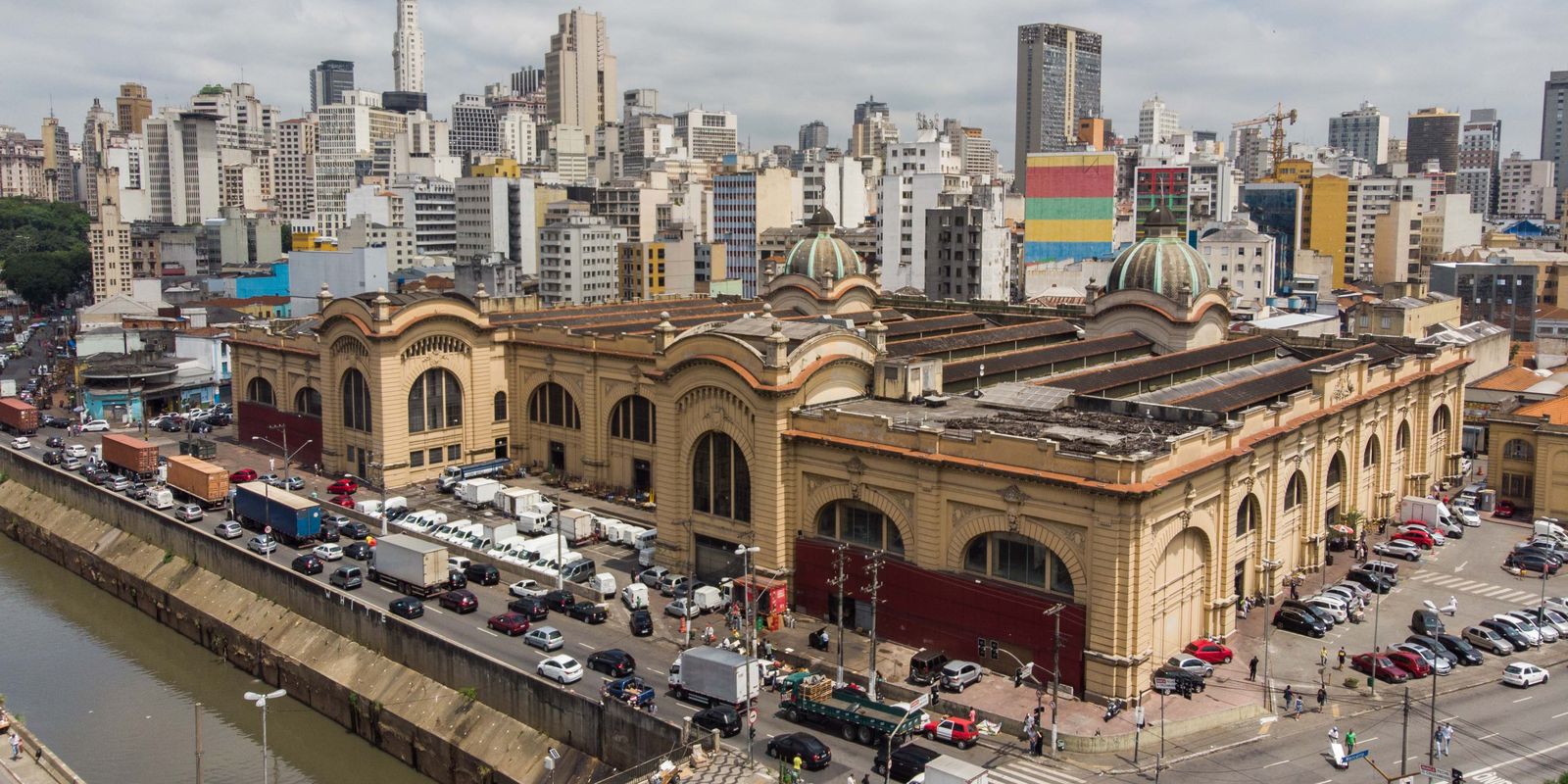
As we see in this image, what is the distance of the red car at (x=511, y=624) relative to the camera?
58500 mm

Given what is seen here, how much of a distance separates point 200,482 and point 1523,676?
7270cm

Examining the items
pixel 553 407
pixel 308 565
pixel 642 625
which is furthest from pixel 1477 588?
pixel 308 565

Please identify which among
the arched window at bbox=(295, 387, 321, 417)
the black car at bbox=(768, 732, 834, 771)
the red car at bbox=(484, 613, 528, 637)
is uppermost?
the arched window at bbox=(295, 387, 321, 417)

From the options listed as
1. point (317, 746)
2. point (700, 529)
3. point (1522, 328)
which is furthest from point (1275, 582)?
point (1522, 328)

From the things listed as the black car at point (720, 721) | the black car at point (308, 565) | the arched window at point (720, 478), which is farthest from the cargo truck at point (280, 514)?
the black car at point (720, 721)

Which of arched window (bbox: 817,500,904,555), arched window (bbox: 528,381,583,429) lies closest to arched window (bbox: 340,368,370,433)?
arched window (bbox: 528,381,583,429)

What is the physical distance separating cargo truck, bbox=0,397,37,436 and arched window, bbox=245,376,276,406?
71.7 ft

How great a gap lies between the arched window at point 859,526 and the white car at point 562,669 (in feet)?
42.9

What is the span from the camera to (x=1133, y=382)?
71250 millimetres

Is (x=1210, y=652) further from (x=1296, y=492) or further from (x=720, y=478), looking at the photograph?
(x=720, y=478)

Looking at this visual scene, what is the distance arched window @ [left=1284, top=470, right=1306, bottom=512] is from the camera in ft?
213

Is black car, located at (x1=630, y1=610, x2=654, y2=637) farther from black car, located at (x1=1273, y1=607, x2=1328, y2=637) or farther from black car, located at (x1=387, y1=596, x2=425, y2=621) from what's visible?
black car, located at (x1=1273, y1=607, x2=1328, y2=637)

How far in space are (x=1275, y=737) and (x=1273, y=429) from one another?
59.0ft

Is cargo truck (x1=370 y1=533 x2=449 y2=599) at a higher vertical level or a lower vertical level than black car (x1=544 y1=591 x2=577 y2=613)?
higher
